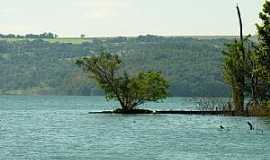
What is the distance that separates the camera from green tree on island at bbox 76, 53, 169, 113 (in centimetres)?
10881

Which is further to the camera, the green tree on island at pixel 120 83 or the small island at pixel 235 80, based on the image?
the green tree on island at pixel 120 83

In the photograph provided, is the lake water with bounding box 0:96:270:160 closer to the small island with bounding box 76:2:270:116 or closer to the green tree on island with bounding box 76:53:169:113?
the small island with bounding box 76:2:270:116

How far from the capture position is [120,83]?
4311 inches

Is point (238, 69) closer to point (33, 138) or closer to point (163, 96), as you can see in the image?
point (163, 96)

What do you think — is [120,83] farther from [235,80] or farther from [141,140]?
[141,140]

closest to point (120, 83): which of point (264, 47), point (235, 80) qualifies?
point (235, 80)

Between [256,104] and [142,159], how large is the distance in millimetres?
45214

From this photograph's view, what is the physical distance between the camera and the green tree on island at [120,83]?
4284 inches

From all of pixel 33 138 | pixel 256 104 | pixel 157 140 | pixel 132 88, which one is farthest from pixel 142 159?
pixel 132 88

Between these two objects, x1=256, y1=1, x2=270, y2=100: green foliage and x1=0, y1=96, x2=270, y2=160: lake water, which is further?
x1=256, y1=1, x2=270, y2=100: green foliage

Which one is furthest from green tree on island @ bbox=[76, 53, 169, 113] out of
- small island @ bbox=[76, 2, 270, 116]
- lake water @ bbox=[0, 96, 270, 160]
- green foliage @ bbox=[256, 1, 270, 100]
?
green foliage @ bbox=[256, 1, 270, 100]

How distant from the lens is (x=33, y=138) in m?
74.1

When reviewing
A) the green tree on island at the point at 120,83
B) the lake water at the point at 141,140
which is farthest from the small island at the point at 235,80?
the lake water at the point at 141,140

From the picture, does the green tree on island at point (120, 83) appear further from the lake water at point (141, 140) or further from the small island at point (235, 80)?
the lake water at point (141, 140)
